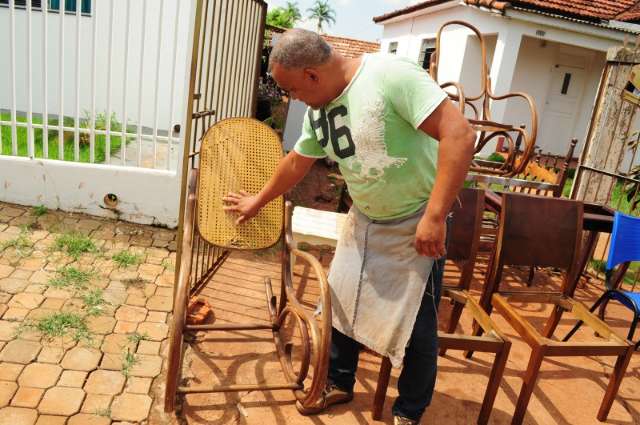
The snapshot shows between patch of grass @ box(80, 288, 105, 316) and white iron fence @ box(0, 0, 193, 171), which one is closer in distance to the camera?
patch of grass @ box(80, 288, 105, 316)

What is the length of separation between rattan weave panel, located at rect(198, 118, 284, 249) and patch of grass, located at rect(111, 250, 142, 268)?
1595 millimetres

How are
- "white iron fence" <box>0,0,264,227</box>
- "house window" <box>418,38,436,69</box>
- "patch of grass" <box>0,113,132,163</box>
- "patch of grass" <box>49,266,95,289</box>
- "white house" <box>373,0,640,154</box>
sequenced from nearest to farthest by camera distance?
"patch of grass" <box>49,266,95,289</box>
"white iron fence" <box>0,0,264,227</box>
"patch of grass" <box>0,113,132,163</box>
"white house" <box>373,0,640,154</box>
"house window" <box>418,38,436,69</box>

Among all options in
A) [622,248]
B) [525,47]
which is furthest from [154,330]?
[525,47]

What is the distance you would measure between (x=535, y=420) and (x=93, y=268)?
3089 mm

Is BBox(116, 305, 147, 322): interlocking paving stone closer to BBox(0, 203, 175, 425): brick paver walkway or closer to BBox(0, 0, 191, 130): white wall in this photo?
BBox(0, 203, 175, 425): brick paver walkway

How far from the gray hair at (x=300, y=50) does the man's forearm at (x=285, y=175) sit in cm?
57

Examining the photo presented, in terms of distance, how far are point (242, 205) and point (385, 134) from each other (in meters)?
0.95

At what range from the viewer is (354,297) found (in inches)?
87.4

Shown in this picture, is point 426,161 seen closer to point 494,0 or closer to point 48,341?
point 48,341

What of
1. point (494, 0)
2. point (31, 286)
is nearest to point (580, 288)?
point (31, 286)

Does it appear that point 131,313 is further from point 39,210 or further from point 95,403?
point 39,210

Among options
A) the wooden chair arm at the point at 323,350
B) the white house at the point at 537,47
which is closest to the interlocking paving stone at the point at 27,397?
the wooden chair arm at the point at 323,350

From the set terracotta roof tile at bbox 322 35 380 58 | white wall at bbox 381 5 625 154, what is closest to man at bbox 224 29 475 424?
white wall at bbox 381 5 625 154

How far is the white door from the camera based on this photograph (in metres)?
12.8
